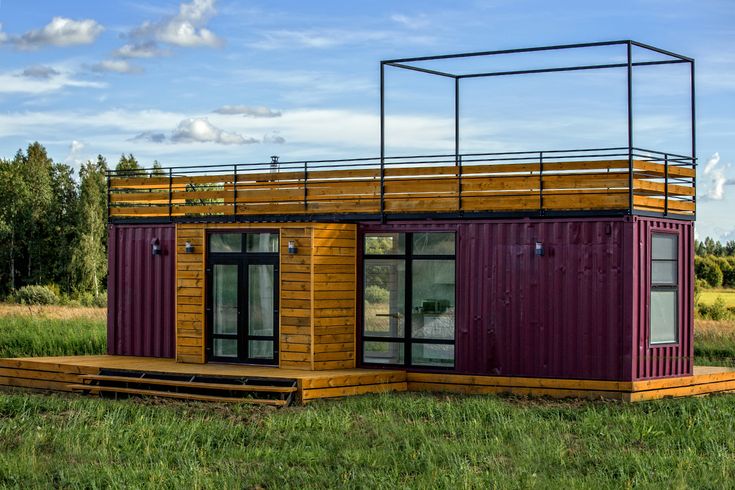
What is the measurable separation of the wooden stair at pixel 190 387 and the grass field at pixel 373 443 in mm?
606

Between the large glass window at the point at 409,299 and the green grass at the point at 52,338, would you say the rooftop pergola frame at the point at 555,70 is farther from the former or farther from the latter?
the green grass at the point at 52,338

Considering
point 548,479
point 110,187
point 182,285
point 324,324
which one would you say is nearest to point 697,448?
point 548,479

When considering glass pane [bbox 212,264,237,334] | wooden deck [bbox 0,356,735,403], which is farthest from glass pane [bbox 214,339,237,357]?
wooden deck [bbox 0,356,735,403]

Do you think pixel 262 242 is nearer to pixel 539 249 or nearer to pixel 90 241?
pixel 539 249

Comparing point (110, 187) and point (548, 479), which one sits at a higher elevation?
point (110, 187)

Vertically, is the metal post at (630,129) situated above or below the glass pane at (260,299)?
above

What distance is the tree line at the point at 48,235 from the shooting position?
57781 millimetres

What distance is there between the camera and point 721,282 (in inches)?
2554

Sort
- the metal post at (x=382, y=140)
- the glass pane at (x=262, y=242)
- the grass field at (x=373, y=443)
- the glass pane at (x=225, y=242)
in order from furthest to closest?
the glass pane at (x=225, y=242) < the glass pane at (x=262, y=242) < the metal post at (x=382, y=140) < the grass field at (x=373, y=443)

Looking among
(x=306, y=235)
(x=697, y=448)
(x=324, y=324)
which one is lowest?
(x=697, y=448)

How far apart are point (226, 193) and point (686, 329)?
334 inches

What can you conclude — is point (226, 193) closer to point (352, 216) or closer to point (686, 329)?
point (352, 216)

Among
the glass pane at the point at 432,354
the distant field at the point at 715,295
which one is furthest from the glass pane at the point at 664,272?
the distant field at the point at 715,295

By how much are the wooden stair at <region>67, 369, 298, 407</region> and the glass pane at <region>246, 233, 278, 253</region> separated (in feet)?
7.96
